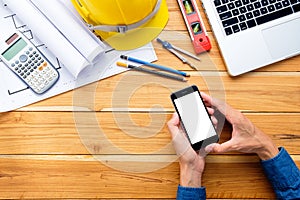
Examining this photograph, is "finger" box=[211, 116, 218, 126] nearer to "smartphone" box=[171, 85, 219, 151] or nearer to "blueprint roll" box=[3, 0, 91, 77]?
"smartphone" box=[171, 85, 219, 151]

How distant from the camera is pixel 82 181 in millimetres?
866

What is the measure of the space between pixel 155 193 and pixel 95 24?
35cm

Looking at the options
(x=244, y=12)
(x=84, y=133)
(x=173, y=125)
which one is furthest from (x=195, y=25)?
(x=84, y=133)

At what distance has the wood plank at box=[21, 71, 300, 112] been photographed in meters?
Result: 0.87

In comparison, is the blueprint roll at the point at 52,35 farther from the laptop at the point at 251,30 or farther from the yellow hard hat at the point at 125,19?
the laptop at the point at 251,30

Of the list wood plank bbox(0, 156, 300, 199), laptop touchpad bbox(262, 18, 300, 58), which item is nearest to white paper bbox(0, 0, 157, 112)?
wood plank bbox(0, 156, 300, 199)

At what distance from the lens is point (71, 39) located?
32.7 inches

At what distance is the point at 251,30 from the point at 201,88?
5.9 inches

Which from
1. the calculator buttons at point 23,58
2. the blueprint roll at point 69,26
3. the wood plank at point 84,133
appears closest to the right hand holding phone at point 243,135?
the wood plank at point 84,133

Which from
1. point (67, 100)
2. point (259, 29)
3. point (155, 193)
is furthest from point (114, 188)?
point (259, 29)

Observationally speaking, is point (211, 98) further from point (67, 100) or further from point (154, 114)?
point (67, 100)

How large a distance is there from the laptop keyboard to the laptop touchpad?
28 millimetres

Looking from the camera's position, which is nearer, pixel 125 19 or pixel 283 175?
pixel 125 19

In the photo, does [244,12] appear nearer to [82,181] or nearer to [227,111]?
[227,111]
